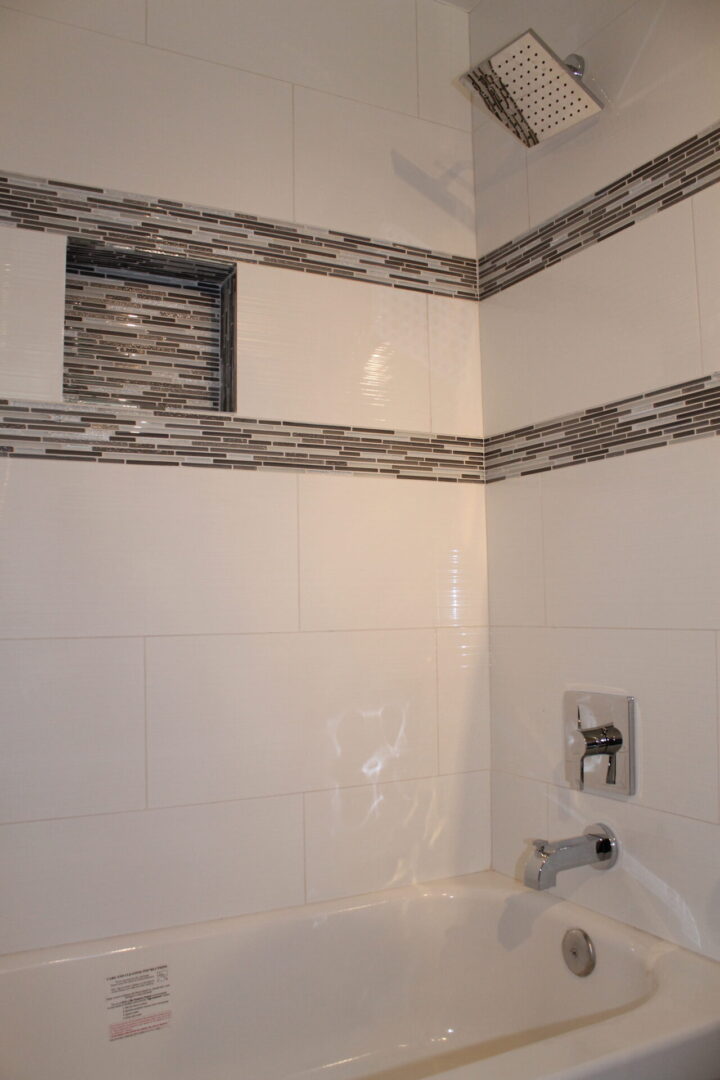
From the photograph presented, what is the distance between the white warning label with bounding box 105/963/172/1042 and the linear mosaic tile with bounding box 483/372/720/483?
4.38 feet

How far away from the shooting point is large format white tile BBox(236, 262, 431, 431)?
1928 millimetres

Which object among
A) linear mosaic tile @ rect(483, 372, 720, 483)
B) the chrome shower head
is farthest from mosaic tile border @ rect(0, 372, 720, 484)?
the chrome shower head

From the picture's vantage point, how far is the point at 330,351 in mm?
2020

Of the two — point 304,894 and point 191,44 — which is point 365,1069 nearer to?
point 304,894

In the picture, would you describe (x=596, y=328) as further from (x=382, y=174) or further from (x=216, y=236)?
(x=216, y=236)

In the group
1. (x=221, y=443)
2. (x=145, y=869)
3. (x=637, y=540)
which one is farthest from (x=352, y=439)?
(x=145, y=869)

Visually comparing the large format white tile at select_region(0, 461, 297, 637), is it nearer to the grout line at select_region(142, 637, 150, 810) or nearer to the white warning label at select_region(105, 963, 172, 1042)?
the grout line at select_region(142, 637, 150, 810)

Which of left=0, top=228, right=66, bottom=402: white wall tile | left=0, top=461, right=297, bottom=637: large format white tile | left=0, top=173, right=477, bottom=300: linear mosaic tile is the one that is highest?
left=0, top=173, right=477, bottom=300: linear mosaic tile

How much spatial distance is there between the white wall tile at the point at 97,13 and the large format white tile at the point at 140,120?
0.7 inches

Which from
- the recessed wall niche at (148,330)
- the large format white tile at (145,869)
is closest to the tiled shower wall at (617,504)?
the large format white tile at (145,869)

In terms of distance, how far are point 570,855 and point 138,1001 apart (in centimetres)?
88

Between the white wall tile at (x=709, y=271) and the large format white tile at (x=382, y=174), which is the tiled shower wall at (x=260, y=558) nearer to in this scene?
the large format white tile at (x=382, y=174)

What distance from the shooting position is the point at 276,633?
190cm

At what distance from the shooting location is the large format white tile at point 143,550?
66.1 inches
